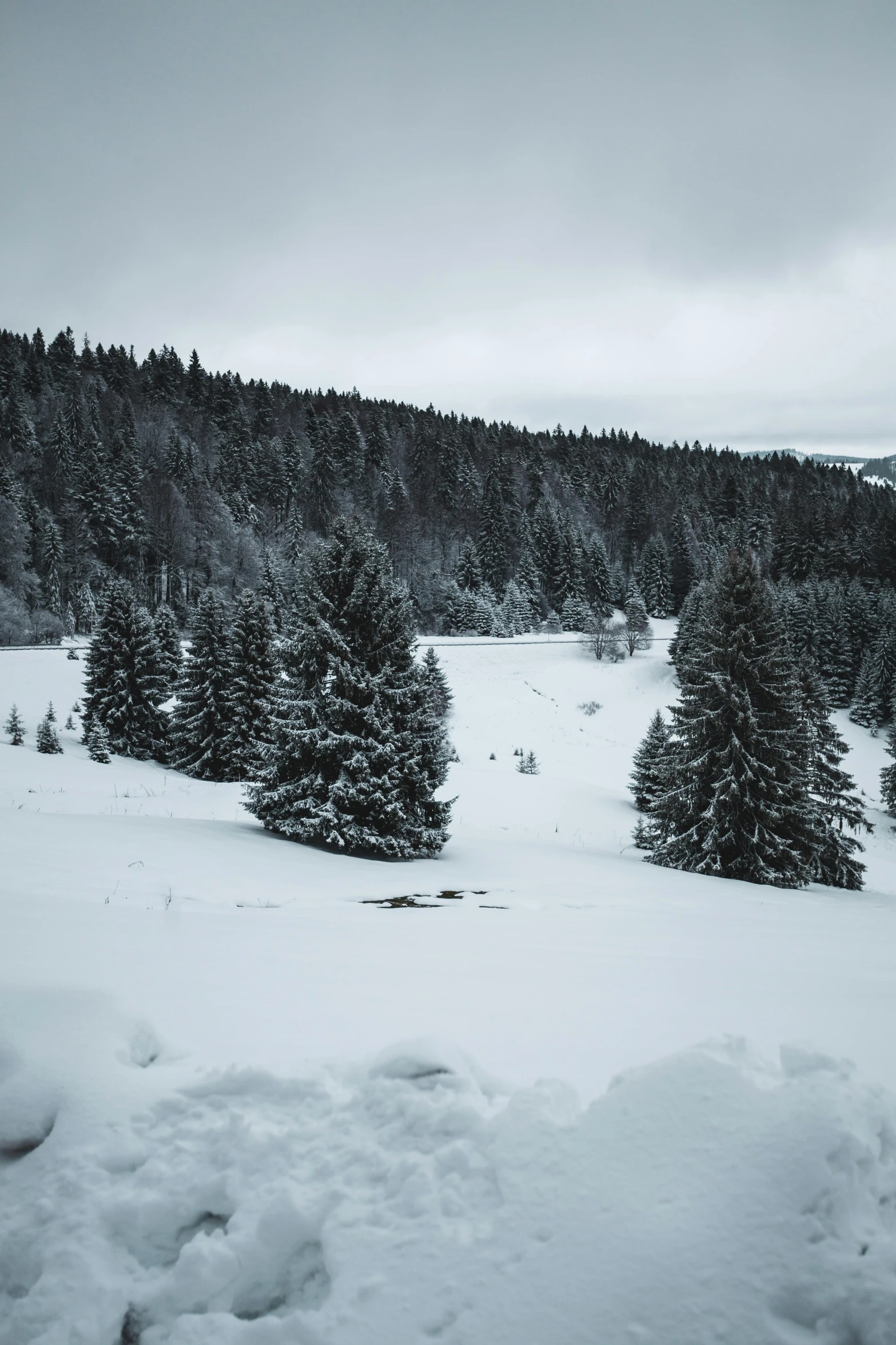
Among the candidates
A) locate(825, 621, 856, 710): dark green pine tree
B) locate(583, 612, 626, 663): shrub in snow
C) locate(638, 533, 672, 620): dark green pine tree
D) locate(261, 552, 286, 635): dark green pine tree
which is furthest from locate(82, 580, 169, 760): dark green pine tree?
locate(638, 533, 672, 620): dark green pine tree

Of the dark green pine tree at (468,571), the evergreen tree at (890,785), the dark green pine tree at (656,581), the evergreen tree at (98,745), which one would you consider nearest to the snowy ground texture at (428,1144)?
the evergreen tree at (98,745)

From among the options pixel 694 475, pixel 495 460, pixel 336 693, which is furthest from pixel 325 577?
pixel 694 475

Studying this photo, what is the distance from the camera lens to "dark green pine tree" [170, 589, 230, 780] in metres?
23.6

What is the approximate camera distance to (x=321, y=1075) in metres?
2.62

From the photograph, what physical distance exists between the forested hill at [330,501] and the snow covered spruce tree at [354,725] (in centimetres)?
3888

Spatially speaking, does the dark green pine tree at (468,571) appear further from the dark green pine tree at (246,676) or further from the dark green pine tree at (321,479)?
the dark green pine tree at (246,676)

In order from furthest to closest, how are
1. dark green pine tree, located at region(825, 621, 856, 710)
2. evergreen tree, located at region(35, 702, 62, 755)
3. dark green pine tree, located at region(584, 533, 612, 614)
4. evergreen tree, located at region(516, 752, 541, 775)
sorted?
dark green pine tree, located at region(584, 533, 612, 614) → dark green pine tree, located at region(825, 621, 856, 710) → evergreen tree, located at region(516, 752, 541, 775) → evergreen tree, located at region(35, 702, 62, 755)

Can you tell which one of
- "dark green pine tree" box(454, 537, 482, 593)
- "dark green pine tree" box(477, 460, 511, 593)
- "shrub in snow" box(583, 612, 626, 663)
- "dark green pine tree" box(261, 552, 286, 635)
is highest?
"dark green pine tree" box(477, 460, 511, 593)

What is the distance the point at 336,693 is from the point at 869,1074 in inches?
364

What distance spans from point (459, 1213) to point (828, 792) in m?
22.0

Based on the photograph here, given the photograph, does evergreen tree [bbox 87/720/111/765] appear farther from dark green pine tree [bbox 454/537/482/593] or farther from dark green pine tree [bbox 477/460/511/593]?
dark green pine tree [bbox 477/460/511/593]

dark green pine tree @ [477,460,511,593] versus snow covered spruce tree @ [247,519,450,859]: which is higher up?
dark green pine tree @ [477,460,511,593]

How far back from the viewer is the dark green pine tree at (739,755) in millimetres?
Result: 13242

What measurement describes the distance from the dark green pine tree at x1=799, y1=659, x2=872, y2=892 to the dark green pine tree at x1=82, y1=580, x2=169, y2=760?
2485 centimetres
